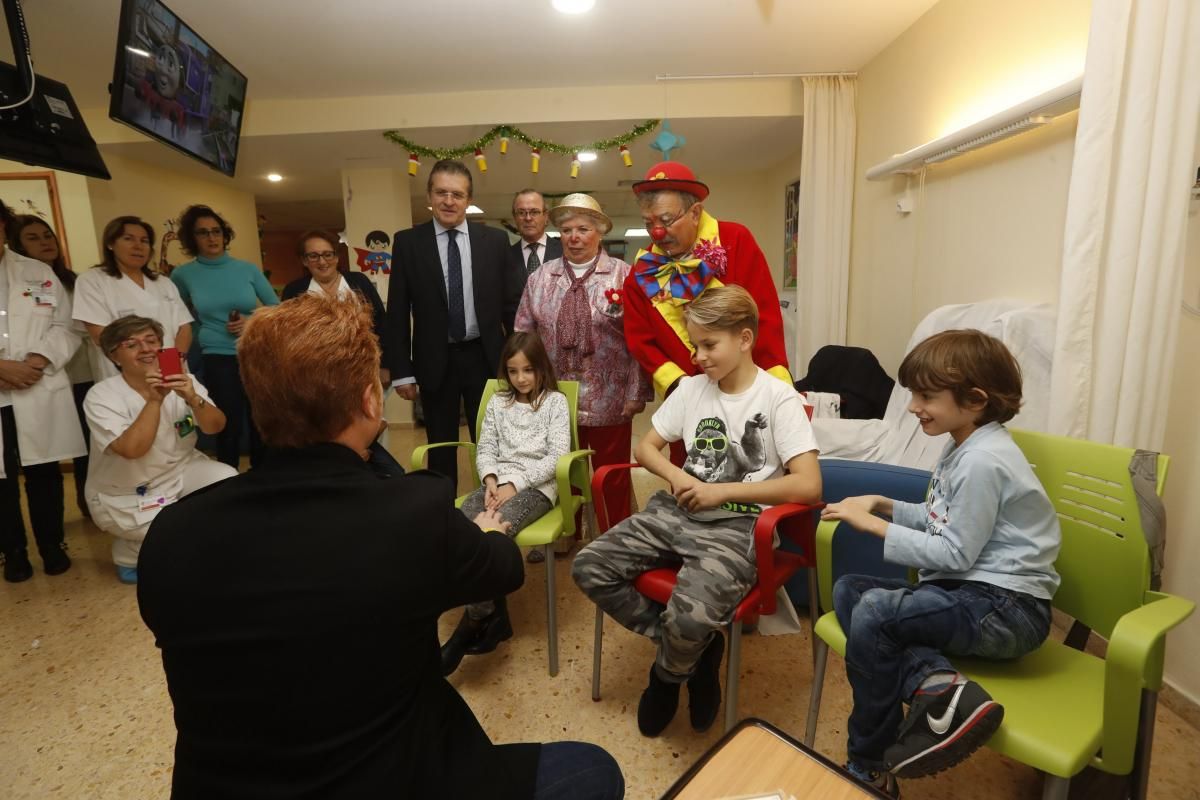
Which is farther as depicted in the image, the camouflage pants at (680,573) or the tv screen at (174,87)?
the tv screen at (174,87)

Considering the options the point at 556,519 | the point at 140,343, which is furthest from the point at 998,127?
Result: the point at 140,343

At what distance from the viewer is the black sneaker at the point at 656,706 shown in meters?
1.50

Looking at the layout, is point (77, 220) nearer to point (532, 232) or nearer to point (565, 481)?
point (532, 232)

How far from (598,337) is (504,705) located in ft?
4.39

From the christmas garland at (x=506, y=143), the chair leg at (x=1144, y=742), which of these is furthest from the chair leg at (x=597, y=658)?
the christmas garland at (x=506, y=143)

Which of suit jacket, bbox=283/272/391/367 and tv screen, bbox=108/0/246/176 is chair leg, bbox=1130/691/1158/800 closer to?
suit jacket, bbox=283/272/391/367

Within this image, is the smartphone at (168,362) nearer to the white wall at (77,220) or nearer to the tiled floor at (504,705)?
the tiled floor at (504,705)

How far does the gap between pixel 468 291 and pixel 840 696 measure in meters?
2.00

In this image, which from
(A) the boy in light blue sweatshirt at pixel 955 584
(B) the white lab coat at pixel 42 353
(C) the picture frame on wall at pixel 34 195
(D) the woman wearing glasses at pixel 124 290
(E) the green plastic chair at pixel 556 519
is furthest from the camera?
(C) the picture frame on wall at pixel 34 195

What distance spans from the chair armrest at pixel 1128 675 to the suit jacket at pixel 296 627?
971 mm

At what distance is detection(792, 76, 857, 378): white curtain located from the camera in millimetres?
3801

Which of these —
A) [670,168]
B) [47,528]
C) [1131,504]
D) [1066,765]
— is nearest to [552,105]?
[670,168]

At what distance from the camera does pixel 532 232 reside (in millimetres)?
2867

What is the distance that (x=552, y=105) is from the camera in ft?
13.3
